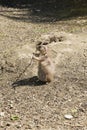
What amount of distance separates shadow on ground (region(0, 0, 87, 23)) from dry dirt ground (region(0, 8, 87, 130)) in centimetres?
335

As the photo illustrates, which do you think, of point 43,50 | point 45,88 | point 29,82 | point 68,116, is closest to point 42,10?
point 29,82

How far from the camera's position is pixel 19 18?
46.9 ft

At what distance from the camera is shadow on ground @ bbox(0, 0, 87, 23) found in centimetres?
1405

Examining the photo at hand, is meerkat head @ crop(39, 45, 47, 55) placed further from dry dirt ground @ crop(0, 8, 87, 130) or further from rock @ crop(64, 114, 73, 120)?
rock @ crop(64, 114, 73, 120)

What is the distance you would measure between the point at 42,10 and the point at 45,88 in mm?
8903

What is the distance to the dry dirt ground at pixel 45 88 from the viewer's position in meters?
6.38

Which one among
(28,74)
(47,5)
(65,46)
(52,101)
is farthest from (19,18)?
(52,101)

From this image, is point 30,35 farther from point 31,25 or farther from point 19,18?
point 19,18

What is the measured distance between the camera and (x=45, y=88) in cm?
741

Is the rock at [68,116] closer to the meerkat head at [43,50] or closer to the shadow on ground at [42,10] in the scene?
the meerkat head at [43,50]

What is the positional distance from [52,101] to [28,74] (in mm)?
1228

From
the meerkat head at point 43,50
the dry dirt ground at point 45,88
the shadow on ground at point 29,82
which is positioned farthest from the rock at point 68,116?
the meerkat head at point 43,50

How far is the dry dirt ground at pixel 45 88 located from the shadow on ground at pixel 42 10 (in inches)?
132

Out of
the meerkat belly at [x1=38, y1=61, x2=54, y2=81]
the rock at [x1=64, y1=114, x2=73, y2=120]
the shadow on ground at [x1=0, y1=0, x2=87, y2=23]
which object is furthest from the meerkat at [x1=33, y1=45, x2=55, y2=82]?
the shadow on ground at [x1=0, y1=0, x2=87, y2=23]
